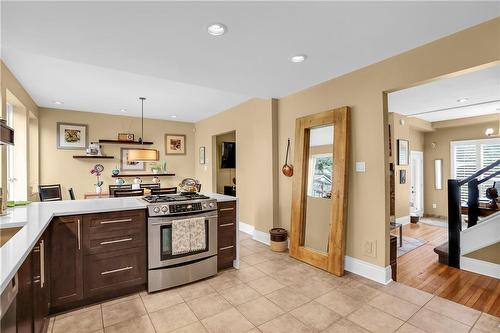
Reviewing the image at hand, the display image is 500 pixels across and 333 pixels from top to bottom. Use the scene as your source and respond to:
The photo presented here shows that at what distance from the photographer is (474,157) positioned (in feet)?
20.2

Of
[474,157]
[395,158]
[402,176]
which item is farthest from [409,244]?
[474,157]

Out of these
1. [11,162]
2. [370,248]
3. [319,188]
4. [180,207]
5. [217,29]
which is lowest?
[370,248]

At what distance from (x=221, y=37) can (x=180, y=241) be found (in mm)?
2090

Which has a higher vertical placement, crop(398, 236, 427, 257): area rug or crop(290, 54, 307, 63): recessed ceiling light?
crop(290, 54, 307, 63): recessed ceiling light

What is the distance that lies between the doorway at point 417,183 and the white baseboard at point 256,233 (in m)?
4.88

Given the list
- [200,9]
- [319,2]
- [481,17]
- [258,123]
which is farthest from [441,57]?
[258,123]

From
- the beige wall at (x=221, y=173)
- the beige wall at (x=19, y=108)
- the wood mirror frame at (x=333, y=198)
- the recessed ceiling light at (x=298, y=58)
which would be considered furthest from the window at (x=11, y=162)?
the wood mirror frame at (x=333, y=198)

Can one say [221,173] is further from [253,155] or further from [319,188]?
[319,188]

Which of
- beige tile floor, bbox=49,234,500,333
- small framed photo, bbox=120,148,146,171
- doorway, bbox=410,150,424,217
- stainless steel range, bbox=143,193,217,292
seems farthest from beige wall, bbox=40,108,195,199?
doorway, bbox=410,150,424,217

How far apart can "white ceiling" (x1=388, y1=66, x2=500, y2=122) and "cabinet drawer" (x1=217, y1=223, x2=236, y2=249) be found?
11.0 ft

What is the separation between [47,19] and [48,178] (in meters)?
4.41

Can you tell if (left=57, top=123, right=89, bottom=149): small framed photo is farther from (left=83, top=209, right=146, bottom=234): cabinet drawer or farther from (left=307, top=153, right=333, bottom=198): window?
(left=307, top=153, right=333, bottom=198): window

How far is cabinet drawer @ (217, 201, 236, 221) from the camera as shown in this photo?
3.11m

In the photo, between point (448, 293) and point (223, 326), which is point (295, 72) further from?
point (448, 293)
